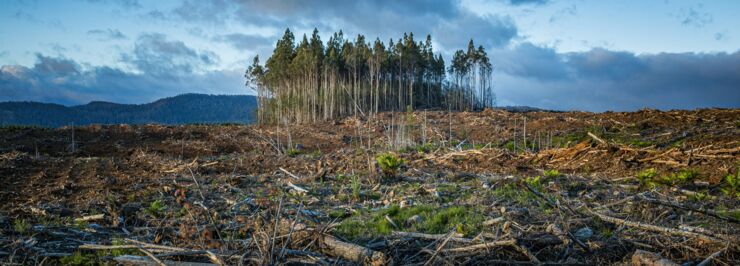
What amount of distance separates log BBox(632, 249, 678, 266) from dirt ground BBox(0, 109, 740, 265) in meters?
0.01

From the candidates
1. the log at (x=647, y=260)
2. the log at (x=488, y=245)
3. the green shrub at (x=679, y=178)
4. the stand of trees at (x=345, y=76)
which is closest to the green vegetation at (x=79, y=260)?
the log at (x=488, y=245)

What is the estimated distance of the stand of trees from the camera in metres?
45.4

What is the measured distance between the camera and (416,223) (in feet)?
15.9

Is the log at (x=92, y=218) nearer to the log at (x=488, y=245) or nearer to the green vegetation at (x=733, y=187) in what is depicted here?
the log at (x=488, y=245)

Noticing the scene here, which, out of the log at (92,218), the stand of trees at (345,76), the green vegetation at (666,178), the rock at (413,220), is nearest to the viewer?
the rock at (413,220)

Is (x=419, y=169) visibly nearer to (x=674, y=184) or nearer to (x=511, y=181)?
(x=511, y=181)

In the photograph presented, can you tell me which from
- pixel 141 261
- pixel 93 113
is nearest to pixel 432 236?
pixel 141 261

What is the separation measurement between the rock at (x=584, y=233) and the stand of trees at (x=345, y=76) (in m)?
37.4

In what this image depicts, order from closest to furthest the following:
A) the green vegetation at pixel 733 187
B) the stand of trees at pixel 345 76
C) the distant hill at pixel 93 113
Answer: the green vegetation at pixel 733 187 < the stand of trees at pixel 345 76 < the distant hill at pixel 93 113

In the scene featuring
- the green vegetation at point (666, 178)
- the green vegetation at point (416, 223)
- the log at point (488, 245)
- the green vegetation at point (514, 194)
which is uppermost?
the green vegetation at point (666, 178)

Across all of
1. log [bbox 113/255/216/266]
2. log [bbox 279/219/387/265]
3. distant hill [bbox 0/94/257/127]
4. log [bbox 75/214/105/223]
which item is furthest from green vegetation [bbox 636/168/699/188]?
distant hill [bbox 0/94/257/127]

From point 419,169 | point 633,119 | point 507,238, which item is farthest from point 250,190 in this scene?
point 633,119

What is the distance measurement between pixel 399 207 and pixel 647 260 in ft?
9.79

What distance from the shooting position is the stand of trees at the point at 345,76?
45.4m
